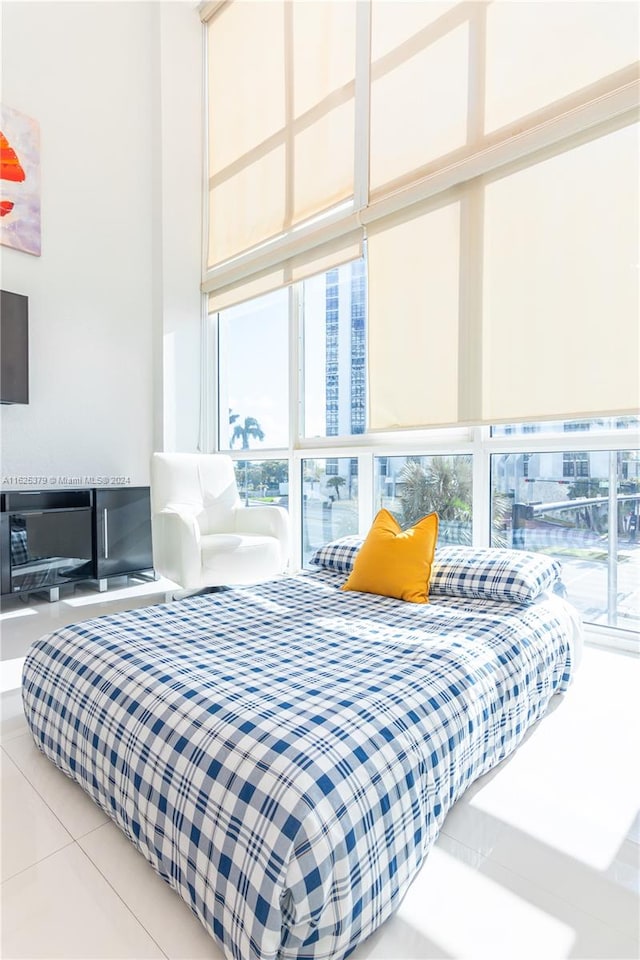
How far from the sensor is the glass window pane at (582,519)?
7.87 ft

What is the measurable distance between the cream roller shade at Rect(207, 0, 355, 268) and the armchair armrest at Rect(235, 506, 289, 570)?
1.94 m

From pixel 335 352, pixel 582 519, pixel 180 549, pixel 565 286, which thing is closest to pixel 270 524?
pixel 180 549

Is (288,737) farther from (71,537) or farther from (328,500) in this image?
(71,537)

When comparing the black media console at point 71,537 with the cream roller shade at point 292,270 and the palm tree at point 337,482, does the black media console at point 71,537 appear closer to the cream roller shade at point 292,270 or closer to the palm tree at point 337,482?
the palm tree at point 337,482

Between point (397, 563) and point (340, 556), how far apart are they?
0.43 meters

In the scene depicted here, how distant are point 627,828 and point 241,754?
96 cm

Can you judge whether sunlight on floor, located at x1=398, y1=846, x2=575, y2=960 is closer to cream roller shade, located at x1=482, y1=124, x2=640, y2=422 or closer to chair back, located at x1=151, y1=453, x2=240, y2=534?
cream roller shade, located at x1=482, y1=124, x2=640, y2=422

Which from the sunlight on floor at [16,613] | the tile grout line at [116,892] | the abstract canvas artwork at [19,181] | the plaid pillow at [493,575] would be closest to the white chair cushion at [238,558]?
the sunlight on floor at [16,613]

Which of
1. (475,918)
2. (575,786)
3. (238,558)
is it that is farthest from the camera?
(238,558)

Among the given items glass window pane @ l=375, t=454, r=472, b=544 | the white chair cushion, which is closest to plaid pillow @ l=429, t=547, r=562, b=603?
glass window pane @ l=375, t=454, r=472, b=544

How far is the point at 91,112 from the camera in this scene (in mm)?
3809

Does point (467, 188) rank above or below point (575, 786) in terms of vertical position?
above

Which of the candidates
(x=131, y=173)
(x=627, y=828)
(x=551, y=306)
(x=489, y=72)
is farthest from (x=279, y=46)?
(x=627, y=828)

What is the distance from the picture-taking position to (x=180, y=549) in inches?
113
